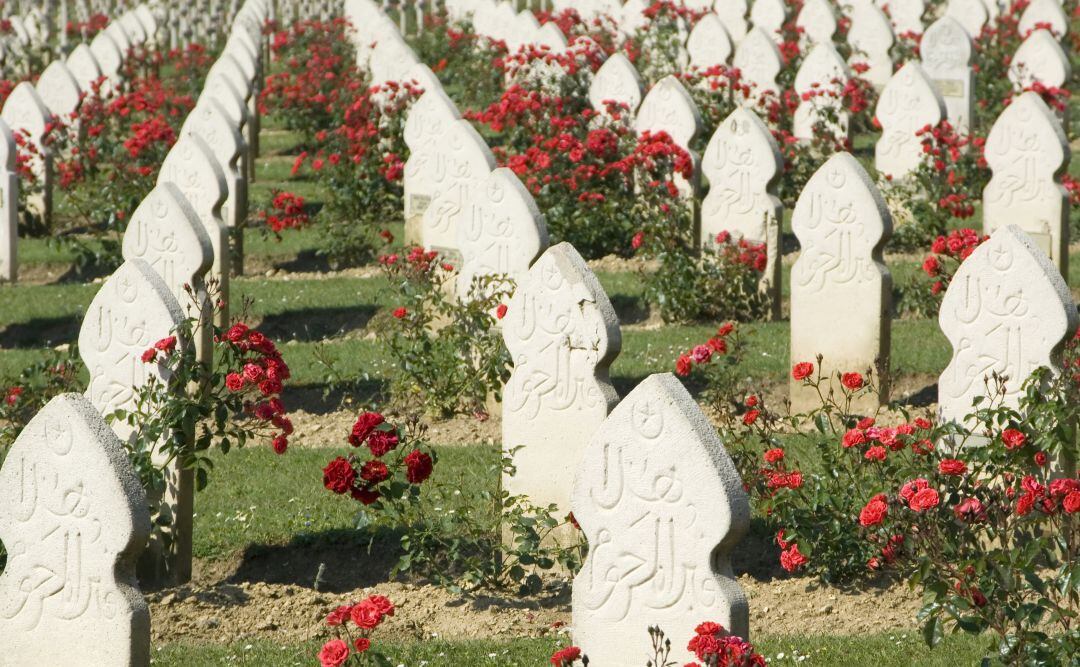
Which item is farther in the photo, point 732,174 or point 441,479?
point 732,174

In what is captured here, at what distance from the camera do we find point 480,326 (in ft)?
30.7

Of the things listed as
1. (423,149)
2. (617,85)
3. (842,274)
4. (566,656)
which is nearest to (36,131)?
(423,149)

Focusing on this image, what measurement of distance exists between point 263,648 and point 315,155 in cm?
1062

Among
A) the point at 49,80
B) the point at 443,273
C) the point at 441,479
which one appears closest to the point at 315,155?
the point at 49,80

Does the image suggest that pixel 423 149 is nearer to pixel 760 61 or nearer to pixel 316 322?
pixel 316 322

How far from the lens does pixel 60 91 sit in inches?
621

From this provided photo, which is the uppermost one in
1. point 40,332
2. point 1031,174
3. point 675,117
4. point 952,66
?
point 952,66

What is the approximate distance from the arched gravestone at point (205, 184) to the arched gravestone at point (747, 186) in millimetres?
2957

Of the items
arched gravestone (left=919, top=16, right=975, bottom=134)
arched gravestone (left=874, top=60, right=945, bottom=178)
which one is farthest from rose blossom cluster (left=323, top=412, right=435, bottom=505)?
arched gravestone (left=919, top=16, right=975, bottom=134)

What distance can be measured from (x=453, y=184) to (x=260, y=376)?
13.7 feet

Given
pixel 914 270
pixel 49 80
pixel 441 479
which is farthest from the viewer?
pixel 49 80

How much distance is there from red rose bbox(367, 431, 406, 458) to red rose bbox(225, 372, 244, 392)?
61cm

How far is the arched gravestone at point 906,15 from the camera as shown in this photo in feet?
65.1

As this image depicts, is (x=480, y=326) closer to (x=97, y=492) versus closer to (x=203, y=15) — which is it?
(x=97, y=492)
